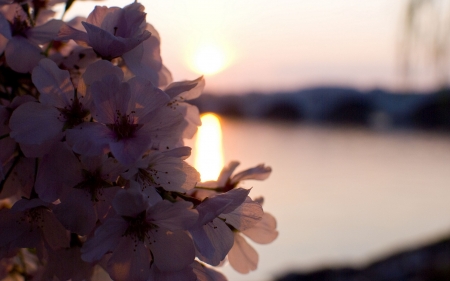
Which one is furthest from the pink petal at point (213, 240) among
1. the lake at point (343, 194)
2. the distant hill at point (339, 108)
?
the distant hill at point (339, 108)

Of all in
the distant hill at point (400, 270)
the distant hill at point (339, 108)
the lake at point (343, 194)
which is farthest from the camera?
the distant hill at point (339, 108)

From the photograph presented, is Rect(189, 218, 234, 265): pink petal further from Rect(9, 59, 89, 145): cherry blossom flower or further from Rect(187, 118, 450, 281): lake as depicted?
Rect(187, 118, 450, 281): lake

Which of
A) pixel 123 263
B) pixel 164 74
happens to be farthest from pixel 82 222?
pixel 164 74

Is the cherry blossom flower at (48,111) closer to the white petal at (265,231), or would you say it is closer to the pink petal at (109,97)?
the pink petal at (109,97)

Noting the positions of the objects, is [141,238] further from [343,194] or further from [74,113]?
[343,194]

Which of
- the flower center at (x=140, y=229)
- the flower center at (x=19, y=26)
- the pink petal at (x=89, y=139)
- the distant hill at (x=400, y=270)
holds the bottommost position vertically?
the flower center at (x=140, y=229)

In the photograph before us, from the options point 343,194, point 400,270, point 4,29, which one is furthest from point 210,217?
point 343,194

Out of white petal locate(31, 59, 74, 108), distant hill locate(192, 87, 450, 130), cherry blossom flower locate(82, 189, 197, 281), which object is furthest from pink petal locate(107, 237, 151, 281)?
distant hill locate(192, 87, 450, 130)

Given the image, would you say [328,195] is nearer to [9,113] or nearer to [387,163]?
[387,163]
